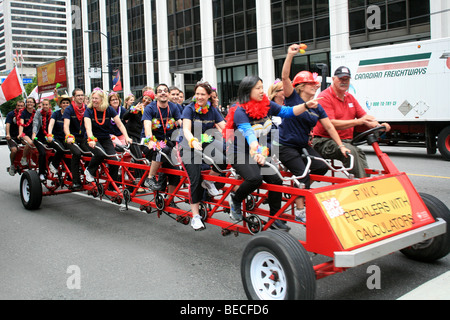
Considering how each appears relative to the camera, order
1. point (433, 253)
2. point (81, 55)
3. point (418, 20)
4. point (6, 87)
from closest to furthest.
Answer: point (433, 253) → point (6, 87) → point (418, 20) → point (81, 55)

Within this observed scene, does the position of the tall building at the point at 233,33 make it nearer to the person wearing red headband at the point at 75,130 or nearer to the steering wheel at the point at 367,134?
the person wearing red headband at the point at 75,130

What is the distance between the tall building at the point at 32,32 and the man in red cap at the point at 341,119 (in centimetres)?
12695

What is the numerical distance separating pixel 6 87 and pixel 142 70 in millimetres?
31548

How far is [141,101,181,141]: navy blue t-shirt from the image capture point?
631cm

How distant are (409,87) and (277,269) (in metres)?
12.3

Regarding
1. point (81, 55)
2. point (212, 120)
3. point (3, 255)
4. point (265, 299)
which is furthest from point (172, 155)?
point (81, 55)

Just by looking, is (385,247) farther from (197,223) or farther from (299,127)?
(197,223)

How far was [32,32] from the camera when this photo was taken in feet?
451

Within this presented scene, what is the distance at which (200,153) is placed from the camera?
16.4 ft

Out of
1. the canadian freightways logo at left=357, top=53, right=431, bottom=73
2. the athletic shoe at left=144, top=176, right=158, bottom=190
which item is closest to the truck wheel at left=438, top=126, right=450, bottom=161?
the canadian freightways logo at left=357, top=53, right=431, bottom=73

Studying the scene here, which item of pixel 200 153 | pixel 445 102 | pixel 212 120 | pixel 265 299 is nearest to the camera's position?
pixel 265 299

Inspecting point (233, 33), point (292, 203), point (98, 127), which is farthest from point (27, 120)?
point (233, 33)

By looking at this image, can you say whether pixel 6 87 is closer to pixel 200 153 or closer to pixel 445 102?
pixel 200 153
